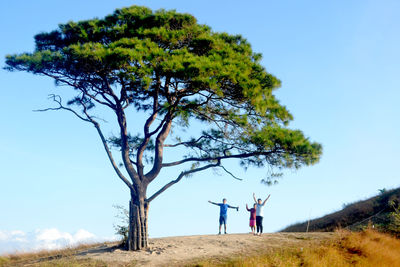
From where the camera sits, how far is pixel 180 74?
13633 millimetres

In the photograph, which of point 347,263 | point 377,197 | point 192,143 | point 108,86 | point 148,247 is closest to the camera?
point 347,263

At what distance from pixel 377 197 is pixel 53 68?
71.0 ft

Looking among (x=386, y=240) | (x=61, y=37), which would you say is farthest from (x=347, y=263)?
(x=61, y=37)

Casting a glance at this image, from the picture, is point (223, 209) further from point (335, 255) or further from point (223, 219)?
point (335, 255)

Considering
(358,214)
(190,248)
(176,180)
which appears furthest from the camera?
(358,214)

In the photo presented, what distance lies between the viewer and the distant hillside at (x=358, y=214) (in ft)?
75.0

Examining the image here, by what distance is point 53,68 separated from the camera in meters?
16.0

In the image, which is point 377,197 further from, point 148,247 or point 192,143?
point 148,247

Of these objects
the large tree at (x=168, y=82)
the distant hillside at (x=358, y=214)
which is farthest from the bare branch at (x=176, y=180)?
the distant hillside at (x=358, y=214)

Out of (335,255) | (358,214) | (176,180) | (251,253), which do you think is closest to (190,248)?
(251,253)

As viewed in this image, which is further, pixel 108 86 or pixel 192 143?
pixel 192 143

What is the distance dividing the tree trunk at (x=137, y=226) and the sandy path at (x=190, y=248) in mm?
364

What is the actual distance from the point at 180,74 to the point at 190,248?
658cm

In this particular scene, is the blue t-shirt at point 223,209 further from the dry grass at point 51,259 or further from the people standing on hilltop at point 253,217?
the dry grass at point 51,259
